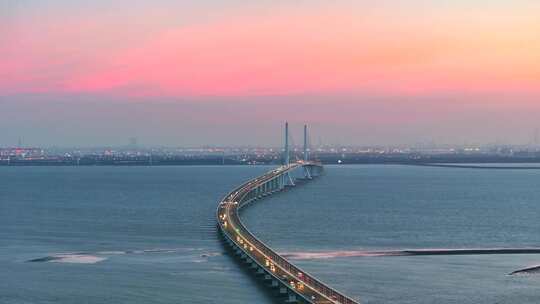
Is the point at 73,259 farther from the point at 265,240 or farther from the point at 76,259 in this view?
the point at 265,240

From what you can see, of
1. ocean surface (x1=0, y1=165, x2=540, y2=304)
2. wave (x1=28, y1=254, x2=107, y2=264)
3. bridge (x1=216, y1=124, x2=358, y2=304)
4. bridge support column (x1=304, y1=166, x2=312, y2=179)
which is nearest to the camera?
bridge (x1=216, y1=124, x2=358, y2=304)

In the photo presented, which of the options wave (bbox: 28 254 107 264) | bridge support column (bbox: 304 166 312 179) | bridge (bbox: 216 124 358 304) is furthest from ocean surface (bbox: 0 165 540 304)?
bridge support column (bbox: 304 166 312 179)

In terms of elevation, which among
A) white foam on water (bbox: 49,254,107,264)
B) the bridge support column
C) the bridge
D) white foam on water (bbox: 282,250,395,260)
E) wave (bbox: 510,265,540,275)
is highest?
the bridge support column

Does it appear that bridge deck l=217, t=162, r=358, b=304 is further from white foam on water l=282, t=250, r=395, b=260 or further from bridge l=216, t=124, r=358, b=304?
white foam on water l=282, t=250, r=395, b=260

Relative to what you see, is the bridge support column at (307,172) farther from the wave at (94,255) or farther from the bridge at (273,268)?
the wave at (94,255)

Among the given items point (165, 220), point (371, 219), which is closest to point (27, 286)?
point (165, 220)

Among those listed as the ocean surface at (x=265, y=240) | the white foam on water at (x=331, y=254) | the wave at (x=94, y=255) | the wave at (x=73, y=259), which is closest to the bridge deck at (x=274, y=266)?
the ocean surface at (x=265, y=240)

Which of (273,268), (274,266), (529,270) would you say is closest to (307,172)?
(529,270)

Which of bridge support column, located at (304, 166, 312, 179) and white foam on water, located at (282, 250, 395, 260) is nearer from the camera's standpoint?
white foam on water, located at (282, 250, 395, 260)

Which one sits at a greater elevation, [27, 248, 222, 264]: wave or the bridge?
the bridge
